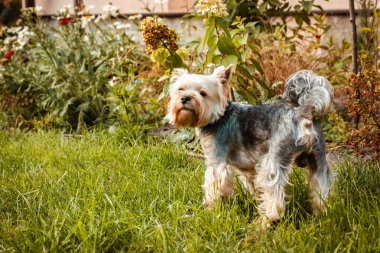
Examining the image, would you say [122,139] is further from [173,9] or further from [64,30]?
[173,9]

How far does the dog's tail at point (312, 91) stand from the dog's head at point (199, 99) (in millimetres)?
613

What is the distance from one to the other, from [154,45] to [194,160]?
1247mm

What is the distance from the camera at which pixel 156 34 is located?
4.79 m

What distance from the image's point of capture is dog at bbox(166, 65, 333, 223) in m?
3.48

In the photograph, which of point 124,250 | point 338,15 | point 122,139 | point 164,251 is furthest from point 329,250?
point 338,15

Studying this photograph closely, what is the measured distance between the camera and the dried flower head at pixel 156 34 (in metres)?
4.75

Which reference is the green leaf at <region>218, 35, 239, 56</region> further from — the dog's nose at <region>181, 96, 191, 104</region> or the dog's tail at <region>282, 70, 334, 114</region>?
the dog's tail at <region>282, 70, 334, 114</region>

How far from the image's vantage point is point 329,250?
307 cm

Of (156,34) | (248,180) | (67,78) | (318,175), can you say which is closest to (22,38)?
(67,78)

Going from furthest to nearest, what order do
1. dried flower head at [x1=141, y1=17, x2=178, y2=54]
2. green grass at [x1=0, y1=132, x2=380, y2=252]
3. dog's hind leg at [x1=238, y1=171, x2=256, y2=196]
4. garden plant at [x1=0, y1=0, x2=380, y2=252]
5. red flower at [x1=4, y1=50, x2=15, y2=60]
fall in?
1. red flower at [x1=4, y1=50, x2=15, y2=60]
2. dried flower head at [x1=141, y1=17, x2=178, y2=54]
3. dog's hind leg at [x1=238, y1=171, x2=256, y2=196]
4. garden plant at [x1=0, y1=0, x2=380, y2=252]
5. green grass at [x1=0, y1=132, x2=380, y2=252]

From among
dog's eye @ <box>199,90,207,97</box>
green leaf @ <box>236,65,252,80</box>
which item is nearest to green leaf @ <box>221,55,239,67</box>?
green leaf @ <box>236,65,252,80</box>

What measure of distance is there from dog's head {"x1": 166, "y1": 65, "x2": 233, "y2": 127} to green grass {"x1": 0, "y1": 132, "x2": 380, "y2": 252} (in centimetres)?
61

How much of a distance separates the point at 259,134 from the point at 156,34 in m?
1.60

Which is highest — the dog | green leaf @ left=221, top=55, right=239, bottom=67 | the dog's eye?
green leaf @ left=221, top=55, right=239, bottom=67
